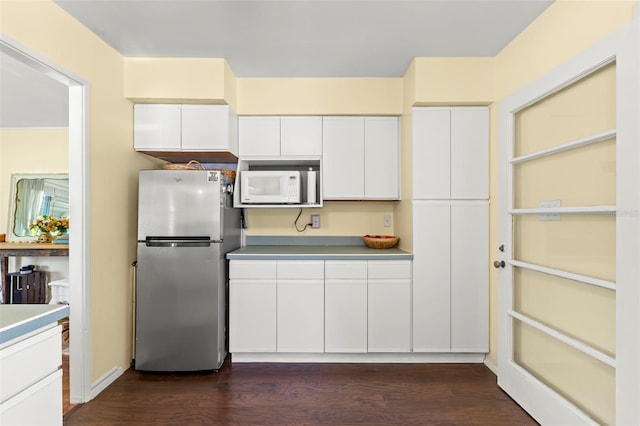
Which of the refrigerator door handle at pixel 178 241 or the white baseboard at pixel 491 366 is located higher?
the refrigerator door handle at pixel 178 241

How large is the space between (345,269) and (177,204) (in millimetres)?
1377

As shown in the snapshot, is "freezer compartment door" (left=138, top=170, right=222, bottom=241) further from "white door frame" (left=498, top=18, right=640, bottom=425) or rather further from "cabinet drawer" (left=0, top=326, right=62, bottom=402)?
"white door frame" (left=498, top=18, right=640, bottom=425)

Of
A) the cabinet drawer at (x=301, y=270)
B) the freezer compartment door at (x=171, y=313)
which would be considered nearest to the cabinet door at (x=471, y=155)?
the cabinet drawer at (x=301, y=270)

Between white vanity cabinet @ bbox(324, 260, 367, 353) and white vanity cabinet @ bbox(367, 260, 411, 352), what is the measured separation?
0.06m

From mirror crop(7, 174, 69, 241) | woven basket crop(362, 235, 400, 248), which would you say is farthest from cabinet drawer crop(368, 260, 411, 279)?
mirror crop(7, 174, 69, 241)

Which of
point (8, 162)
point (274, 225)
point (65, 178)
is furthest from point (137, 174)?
point (8, 162)

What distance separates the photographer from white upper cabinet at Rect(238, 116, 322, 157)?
2.85m

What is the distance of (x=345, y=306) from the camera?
2.57m

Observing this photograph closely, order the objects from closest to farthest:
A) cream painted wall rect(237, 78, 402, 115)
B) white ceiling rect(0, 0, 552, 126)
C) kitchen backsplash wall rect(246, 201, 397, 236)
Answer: white ceiling rect(0, 0, 552, 126) < cream painted wall rect(237, 78, 402, 115) < kitchen backsplash wall rect(246, 201, 397, 236)

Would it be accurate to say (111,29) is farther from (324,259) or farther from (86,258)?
(324,259)

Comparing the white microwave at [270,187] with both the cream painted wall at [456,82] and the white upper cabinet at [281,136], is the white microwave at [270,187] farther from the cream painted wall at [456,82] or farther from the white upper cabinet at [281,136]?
the cream painted wall at [456,82]

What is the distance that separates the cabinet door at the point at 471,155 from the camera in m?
2.55

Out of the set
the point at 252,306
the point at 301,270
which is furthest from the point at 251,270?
the point at 301,270

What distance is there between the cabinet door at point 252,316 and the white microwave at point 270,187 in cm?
69
